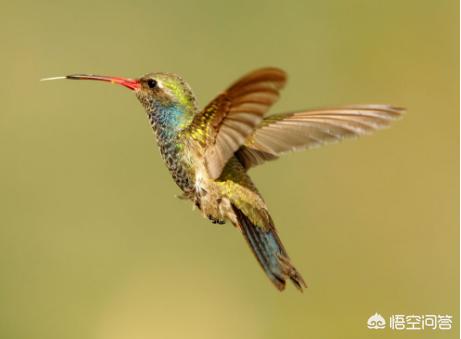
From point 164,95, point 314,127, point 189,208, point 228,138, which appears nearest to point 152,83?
point 164,95

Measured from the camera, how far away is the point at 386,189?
4824 mm

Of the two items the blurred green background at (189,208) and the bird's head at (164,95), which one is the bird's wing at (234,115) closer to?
the bird's head at (164,95)

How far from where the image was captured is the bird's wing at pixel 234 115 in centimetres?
148

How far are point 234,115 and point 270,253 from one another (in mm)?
490

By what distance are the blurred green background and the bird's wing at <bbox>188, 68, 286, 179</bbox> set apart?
2192 millimetres

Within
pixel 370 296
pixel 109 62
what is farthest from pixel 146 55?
pixel 370 296

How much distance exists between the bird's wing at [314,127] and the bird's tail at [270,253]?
20 cm

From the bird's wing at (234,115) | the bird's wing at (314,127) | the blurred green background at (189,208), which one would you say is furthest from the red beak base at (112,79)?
the blurred green background at (189,208)

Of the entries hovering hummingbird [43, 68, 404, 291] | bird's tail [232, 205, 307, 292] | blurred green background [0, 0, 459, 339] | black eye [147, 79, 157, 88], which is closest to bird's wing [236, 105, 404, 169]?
hovering hummingbird [43, 68, 404, 291]

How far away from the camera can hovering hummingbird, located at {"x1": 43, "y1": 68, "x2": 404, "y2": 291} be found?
179 centimetres

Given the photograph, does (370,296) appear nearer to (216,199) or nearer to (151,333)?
(151,333)

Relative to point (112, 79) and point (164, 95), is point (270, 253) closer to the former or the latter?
point (164, 95)

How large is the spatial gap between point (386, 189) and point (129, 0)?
84.4 inches

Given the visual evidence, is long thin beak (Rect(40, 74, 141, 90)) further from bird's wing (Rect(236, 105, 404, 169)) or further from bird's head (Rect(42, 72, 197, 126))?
bird's wing (Rect(236, 105, 404, 169))
